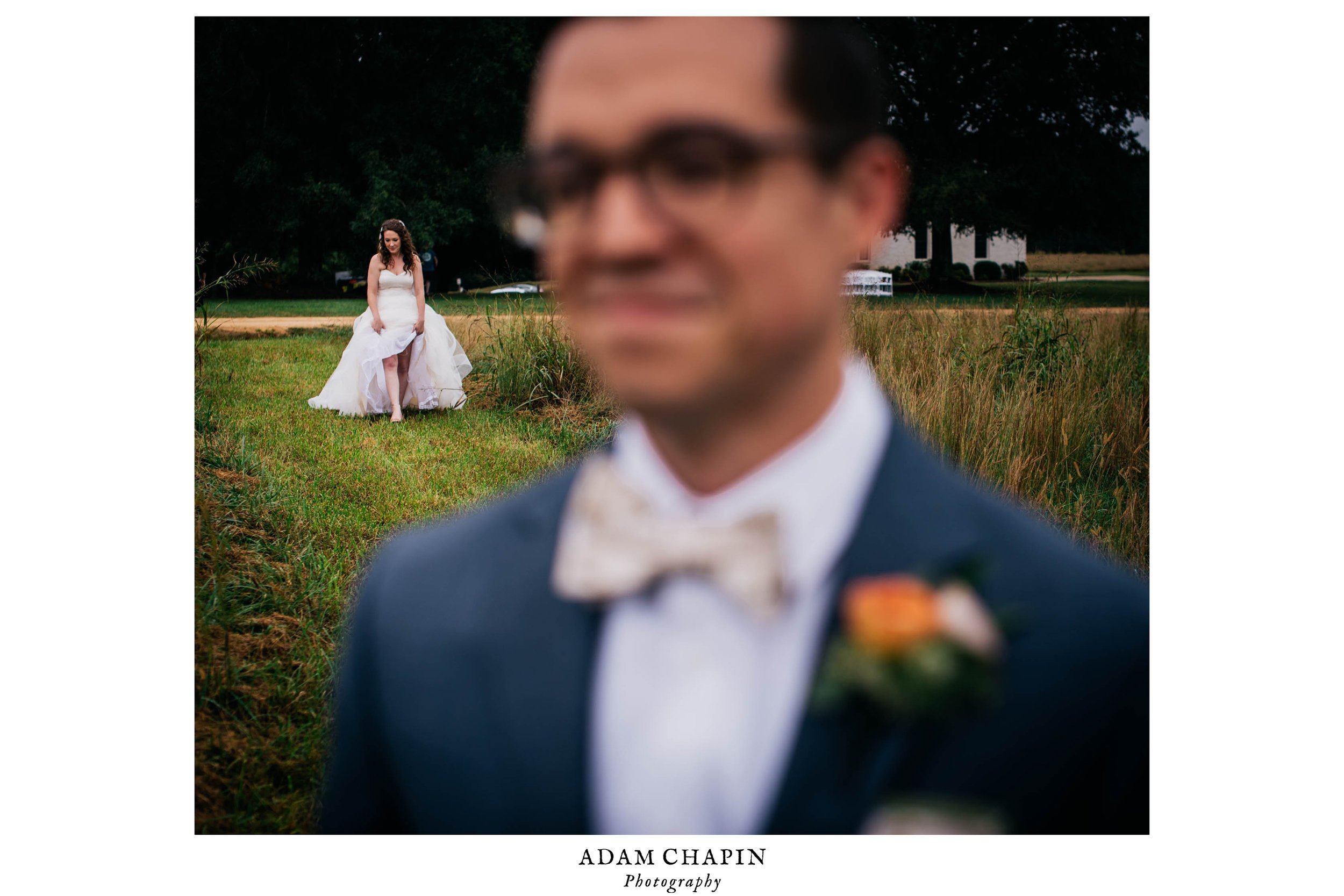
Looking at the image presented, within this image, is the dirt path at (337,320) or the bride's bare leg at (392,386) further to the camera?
the bride's bare leg at (392,386)

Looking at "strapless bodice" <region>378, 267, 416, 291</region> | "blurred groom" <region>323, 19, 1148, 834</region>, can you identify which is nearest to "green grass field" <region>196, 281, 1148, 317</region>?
"strapless bodice" <region>378, 267, 416, 291</region>

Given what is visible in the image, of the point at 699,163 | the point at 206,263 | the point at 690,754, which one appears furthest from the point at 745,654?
the point at 206,263

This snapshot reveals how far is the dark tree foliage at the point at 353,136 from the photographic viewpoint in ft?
8.05

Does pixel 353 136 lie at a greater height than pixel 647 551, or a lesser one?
greater

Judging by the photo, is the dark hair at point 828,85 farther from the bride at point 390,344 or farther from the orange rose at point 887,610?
the bride at point 390,344

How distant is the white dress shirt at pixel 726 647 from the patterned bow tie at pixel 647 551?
0.03 metres

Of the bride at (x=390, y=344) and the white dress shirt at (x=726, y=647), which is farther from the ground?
the bride at (x=390, y=344)

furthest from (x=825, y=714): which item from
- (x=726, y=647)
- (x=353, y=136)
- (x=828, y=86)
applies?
(x=353, y=136)

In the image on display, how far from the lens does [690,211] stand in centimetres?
137

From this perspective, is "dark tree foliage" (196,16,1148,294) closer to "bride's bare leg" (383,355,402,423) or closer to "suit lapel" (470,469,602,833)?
"bride's bare leg" (383,355,402,423)

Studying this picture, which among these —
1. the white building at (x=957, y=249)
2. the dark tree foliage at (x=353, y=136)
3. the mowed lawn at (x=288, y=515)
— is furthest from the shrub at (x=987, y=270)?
the dark tree foliage at (x=353, y=136)

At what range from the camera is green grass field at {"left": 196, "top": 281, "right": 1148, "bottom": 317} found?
2.67 meters
